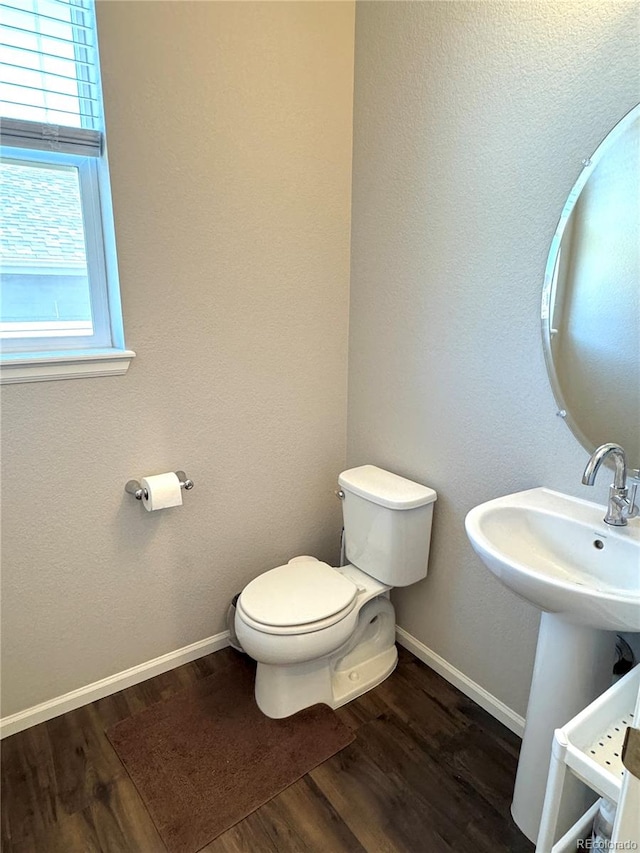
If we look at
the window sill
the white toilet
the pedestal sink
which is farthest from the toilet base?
the window sill

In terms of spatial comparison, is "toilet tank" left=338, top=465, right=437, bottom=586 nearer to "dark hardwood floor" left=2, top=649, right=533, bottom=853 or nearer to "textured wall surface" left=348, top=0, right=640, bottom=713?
"textured wall surface" left=348, top=0, right=640, bottom=713

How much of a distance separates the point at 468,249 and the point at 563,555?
3.14ft

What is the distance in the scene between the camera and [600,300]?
1.35 meters

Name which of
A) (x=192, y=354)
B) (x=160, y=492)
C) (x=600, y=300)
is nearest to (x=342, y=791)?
(x=160, y=492)

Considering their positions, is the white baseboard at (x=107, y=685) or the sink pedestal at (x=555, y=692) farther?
the white baseboard at (x=107, y=685)

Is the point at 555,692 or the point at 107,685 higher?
the point at 555,692

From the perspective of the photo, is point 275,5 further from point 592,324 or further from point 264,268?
point 592,324

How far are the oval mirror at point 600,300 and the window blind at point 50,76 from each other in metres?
Answer: 1.41

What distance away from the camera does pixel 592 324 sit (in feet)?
4.51

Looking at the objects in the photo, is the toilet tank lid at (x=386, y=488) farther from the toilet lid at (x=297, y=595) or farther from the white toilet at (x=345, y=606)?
the toilet lid at (x=297, y=595)

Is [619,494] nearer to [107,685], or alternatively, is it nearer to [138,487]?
[138,487]

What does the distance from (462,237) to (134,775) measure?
→ 1951 mm

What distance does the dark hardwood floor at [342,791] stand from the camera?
1397mm

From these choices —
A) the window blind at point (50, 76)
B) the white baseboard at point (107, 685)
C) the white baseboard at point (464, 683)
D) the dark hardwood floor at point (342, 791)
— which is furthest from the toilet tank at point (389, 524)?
the window blind at point (50, 76)
